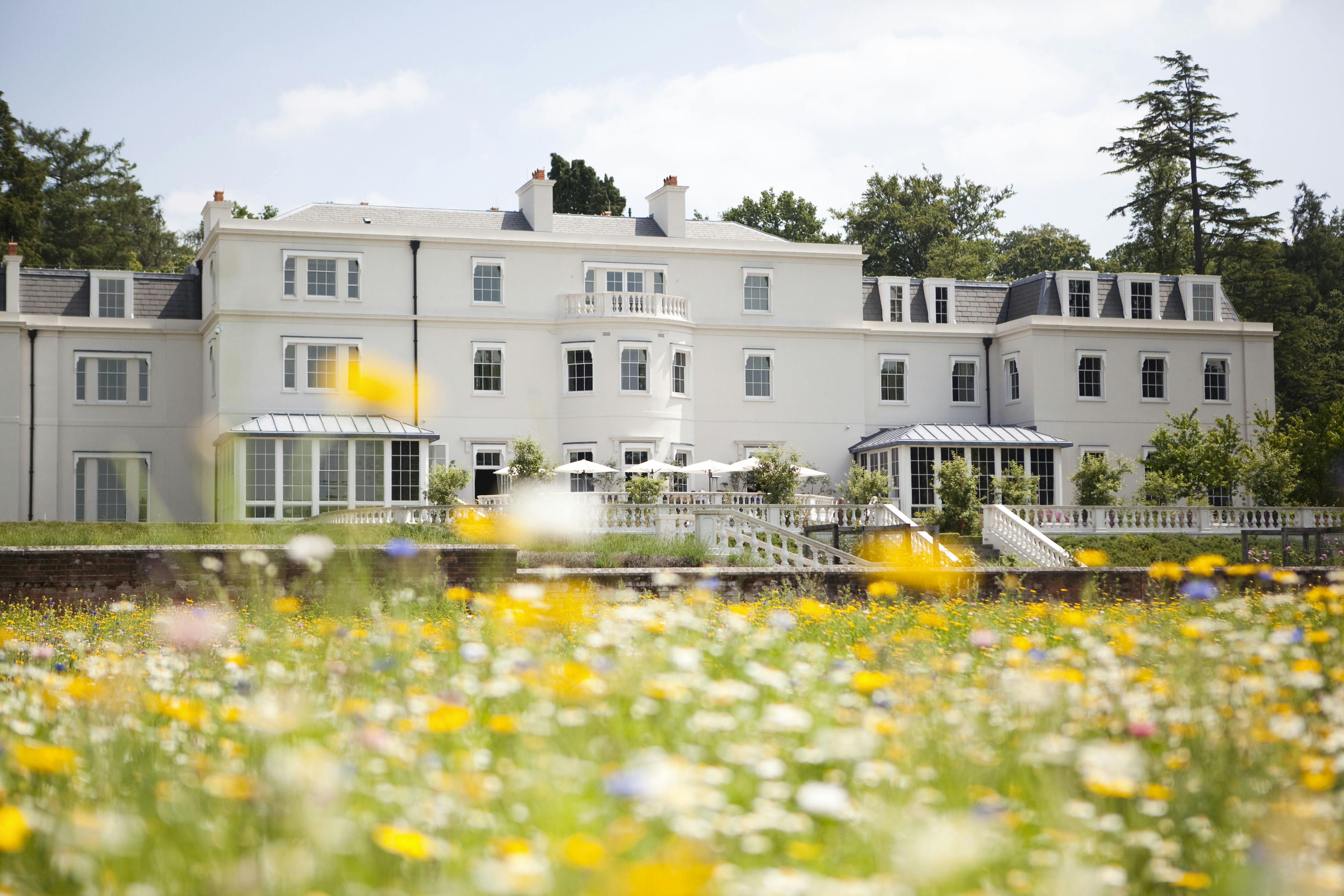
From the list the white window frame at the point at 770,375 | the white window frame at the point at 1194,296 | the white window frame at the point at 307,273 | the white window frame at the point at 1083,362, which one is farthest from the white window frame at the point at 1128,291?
the white window frame at the point at 307,273

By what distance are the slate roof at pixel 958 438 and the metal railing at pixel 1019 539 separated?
6.00 metres

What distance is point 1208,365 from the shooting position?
41844 millimetres

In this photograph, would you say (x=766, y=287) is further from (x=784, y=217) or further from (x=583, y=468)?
(x=784, y=217)

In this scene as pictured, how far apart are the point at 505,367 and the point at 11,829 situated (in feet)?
114

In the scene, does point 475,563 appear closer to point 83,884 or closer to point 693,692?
point 693,692

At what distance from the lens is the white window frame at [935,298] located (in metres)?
42.5


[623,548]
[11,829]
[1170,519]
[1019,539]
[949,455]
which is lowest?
[1019,539]

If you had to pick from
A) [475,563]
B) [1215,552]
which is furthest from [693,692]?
[1215,552]

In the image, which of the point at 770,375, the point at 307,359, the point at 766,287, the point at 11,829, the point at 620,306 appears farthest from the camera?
the point at 766,287

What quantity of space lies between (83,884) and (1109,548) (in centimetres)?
2652

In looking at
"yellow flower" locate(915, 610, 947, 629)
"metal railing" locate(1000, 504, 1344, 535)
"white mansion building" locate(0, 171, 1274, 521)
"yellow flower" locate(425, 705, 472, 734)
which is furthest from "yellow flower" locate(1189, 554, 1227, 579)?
"white mansion building" locate(0, 171, 1274, 521)

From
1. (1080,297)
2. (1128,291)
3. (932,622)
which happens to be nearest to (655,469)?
(1080,297)

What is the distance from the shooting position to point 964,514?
3256 centimetres

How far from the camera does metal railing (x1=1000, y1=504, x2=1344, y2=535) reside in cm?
3016
